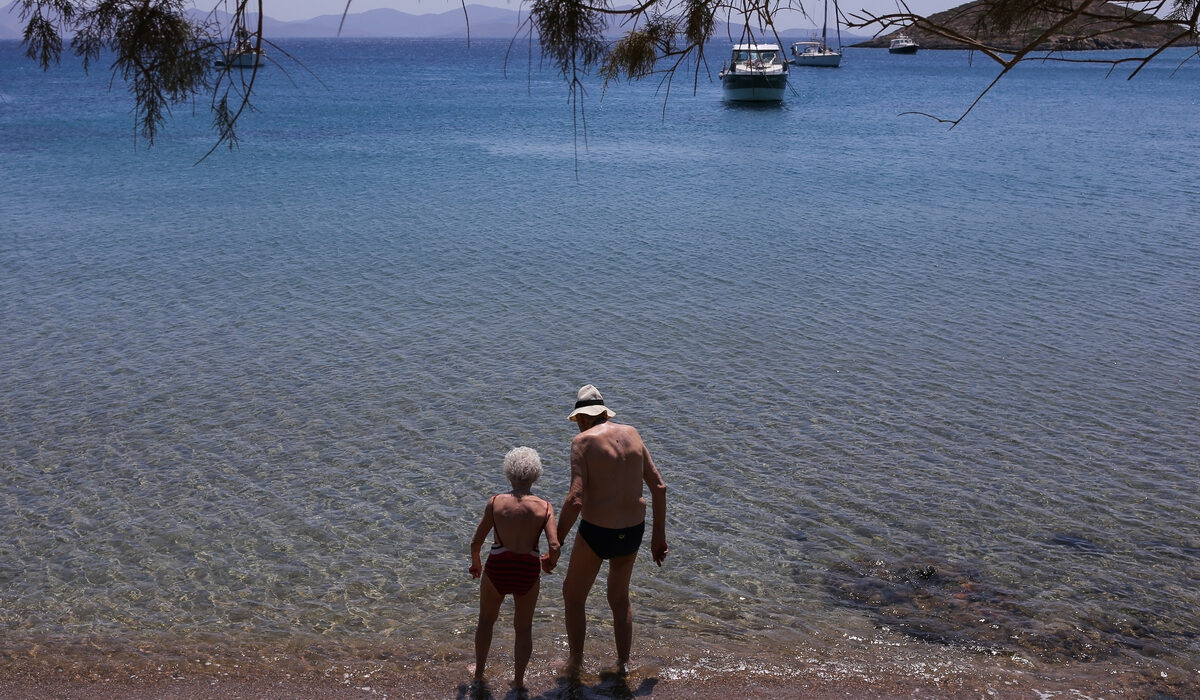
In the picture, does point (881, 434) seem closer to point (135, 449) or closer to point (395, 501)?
point (395, 501)

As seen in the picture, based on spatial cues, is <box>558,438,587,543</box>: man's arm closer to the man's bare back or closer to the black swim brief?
the man's bare back

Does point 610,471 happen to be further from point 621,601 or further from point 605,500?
point 621,601

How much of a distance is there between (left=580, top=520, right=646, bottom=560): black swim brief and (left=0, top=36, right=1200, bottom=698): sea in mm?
841

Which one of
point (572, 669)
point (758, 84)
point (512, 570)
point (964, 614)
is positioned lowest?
point (964, 614)

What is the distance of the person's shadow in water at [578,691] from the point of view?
508 cm

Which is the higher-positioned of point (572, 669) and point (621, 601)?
point (621, 601)

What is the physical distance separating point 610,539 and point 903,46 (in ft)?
441

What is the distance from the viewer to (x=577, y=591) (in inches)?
199

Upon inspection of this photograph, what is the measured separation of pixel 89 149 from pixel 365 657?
100ft

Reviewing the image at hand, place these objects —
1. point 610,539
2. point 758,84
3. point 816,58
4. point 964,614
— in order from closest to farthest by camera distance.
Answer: point 610,539 < point 964,614 < point 758,84 < point 816,58

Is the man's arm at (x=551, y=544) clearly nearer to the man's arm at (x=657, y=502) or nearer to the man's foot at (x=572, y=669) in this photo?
the man's arm at (x=657, y=502)

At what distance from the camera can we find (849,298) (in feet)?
47.0

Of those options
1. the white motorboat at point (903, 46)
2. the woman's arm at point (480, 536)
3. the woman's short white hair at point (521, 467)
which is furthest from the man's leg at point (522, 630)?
the white motorboat at point (903, 46)

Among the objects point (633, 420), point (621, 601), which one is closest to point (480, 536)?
point (621, 601)
